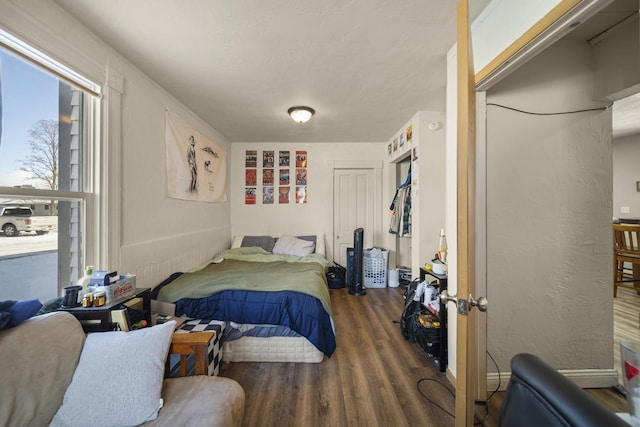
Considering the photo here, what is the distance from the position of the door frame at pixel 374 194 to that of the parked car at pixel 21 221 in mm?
3266

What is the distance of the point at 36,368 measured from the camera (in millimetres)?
891

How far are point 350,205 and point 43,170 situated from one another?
3.56 m

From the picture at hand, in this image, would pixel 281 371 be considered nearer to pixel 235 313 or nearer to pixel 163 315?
pixel 235 313

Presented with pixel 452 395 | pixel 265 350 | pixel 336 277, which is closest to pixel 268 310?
pixel 265 350

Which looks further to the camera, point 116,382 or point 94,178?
point 94,178

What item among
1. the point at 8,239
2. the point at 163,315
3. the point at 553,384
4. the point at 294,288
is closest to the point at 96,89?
the point at 8,239

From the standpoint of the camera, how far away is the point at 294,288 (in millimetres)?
2031

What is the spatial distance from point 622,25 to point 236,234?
4.52 metres

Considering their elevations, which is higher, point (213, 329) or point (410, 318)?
point (213, 329)

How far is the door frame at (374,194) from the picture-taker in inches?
161

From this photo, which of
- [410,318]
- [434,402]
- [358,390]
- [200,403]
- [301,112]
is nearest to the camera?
[200,403]

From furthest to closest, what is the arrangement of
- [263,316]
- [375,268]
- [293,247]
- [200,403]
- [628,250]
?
1. [375,268]
2. [293,247]
3. [628,250]
4. [263,316]
5. [200,403]

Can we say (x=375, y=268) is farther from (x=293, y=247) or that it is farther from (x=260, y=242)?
(x=260, y=242)

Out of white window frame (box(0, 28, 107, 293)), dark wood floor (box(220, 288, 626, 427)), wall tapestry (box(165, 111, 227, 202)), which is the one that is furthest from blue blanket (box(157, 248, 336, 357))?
wall tapestry (box(165, 111, 227, 202))
